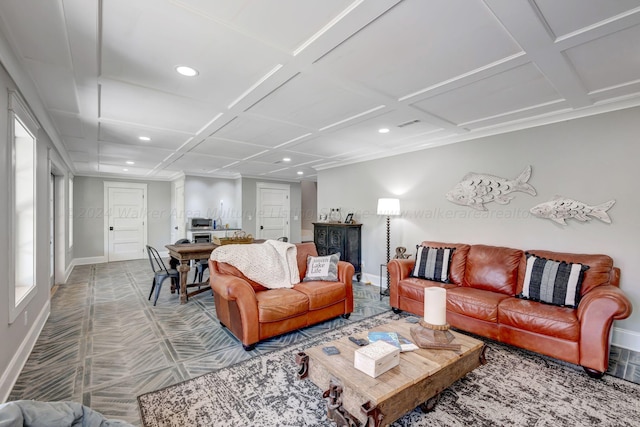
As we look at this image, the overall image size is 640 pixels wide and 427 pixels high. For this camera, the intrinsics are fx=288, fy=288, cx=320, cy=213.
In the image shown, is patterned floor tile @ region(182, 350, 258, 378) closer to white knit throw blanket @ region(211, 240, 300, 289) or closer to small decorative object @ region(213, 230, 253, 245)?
white knit throw blanket @ region(211, 240, 300, 289)

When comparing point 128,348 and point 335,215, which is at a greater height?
point 335,215

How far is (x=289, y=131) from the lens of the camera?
387cm

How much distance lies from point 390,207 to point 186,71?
3442mm

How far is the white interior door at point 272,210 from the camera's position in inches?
333

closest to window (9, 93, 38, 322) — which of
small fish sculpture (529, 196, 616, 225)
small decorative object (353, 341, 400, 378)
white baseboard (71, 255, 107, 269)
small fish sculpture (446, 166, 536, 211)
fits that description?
small decorative object (353, 341, 400, 378)

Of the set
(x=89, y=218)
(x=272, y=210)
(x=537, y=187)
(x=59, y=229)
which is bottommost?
(x=59, y=229)

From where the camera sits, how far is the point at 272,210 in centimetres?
870

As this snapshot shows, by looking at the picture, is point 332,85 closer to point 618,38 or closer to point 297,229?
point 618,38

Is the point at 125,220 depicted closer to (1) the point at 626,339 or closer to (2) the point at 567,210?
(2) the point at 567,210

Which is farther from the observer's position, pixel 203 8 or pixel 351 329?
pixel 351 329

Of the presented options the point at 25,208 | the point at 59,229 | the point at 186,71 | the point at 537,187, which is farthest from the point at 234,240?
the point at 537,187

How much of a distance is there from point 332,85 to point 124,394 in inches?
117

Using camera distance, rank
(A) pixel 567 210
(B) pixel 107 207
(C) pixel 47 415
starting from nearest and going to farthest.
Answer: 1. (C) pixel 47 415
2. (A) pixel 567 210
3. (B) pixel 107 207

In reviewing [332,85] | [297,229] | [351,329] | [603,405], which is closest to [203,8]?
[332,85]
